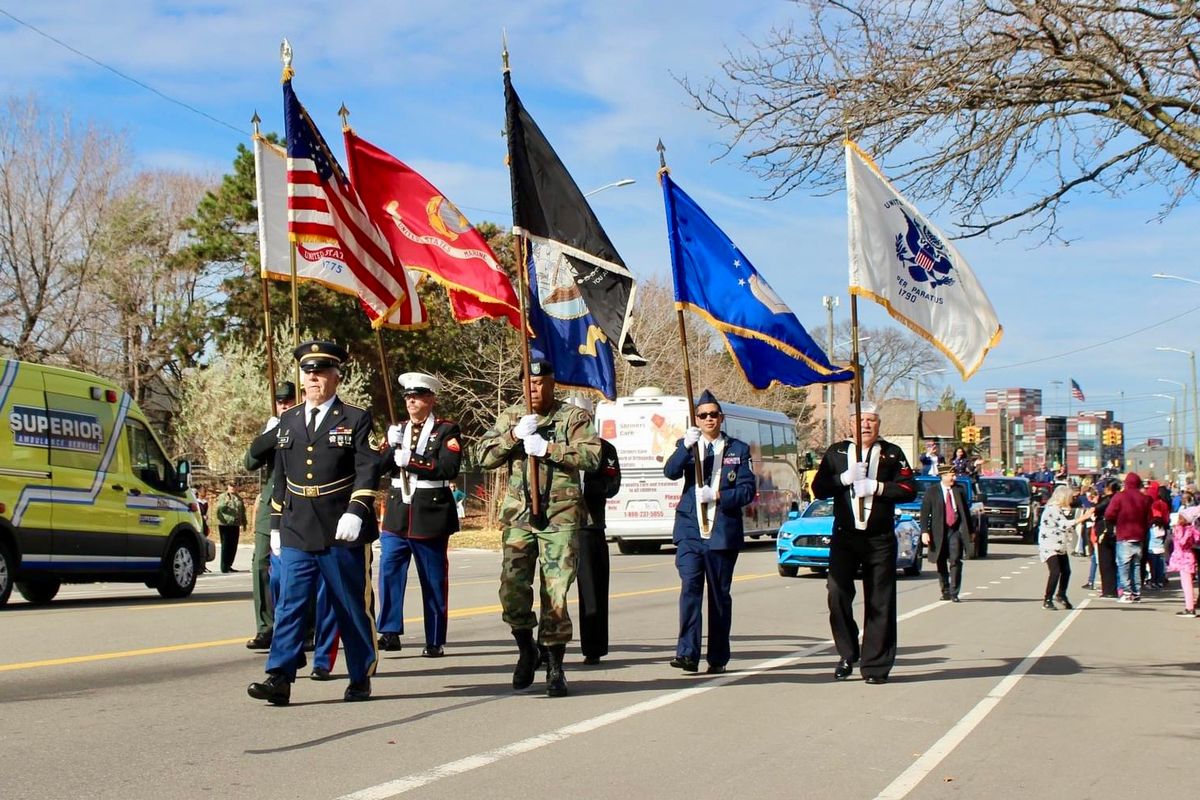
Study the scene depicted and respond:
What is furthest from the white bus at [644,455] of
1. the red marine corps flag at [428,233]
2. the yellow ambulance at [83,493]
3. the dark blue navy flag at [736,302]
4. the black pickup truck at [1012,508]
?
the dark blue navy flag at [736,302]

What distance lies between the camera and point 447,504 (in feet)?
34.0

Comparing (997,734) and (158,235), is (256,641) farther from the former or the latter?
(158,235)

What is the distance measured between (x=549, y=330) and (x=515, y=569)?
2.51 m

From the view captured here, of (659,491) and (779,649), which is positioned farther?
(659,491)

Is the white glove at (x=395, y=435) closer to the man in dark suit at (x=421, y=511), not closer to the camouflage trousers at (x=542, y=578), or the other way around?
the man in dark suit at (x=421, y=511)

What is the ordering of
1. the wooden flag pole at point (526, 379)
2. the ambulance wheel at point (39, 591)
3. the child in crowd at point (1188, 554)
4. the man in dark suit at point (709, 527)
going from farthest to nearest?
the child in crowd at point (1188, 554)
the ambulance wheel at point (39, 591)
the man in dark suit at point (709, 527)
the wooden flag pole at point (526, 379)

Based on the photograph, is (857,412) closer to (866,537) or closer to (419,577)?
(866,537)

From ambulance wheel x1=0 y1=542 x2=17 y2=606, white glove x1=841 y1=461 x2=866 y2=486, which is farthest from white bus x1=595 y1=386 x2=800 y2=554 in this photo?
white glove x1=841 y1=461 x2=866 y2=486

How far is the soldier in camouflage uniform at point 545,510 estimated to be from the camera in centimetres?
849

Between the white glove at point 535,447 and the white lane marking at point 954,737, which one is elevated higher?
the white glove at point 535,447

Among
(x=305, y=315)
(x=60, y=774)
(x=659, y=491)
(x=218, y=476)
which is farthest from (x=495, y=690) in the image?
(x=305, y=315)

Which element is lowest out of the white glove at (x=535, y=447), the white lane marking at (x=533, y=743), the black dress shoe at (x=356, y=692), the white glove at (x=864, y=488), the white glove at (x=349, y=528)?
the white lane marking at (x=533, y=743)

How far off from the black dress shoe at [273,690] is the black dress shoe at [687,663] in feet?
9.87

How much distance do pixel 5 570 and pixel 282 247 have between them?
4.82 meters
